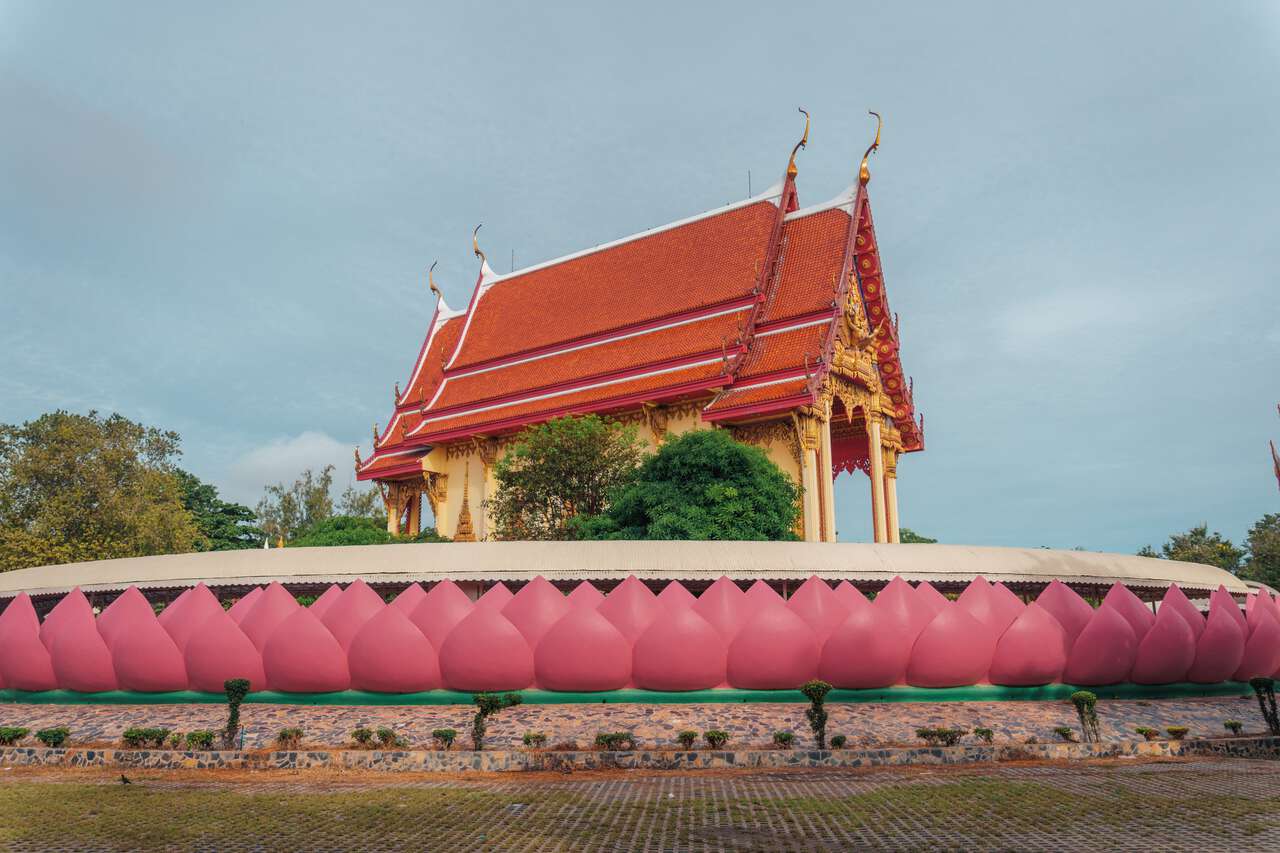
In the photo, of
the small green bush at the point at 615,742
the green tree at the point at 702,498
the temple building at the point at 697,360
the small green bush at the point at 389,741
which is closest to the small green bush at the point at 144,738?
the small green bush at the point at 389,741

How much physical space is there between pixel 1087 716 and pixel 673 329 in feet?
51.5

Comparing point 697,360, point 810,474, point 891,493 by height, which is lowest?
point 810,474

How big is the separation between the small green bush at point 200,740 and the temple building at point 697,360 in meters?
12.9

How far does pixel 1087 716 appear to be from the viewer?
9.69 m

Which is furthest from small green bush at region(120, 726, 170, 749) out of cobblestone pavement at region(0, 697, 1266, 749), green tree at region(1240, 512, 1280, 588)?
green tree at region(1240, 512, 1280, 588)

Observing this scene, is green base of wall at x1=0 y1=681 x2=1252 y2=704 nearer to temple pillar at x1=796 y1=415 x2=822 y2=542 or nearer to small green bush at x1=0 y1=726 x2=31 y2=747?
small green bush at x1=0 y1=726 x2=31 y2=747

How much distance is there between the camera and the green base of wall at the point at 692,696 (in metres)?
10.6

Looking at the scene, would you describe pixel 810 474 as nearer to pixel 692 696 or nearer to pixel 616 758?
pixel 692 696

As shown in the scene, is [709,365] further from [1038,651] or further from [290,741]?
[290,741]

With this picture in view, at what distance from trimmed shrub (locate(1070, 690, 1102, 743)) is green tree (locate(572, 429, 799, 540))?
7.99m

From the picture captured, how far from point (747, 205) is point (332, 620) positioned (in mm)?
17738

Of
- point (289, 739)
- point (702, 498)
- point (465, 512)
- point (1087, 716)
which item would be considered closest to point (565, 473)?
point (702, 498)

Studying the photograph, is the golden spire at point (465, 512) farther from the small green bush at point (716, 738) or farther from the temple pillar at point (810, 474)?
the small green bush at point (716, 738)

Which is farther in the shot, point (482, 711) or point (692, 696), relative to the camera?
point (692, 696)
